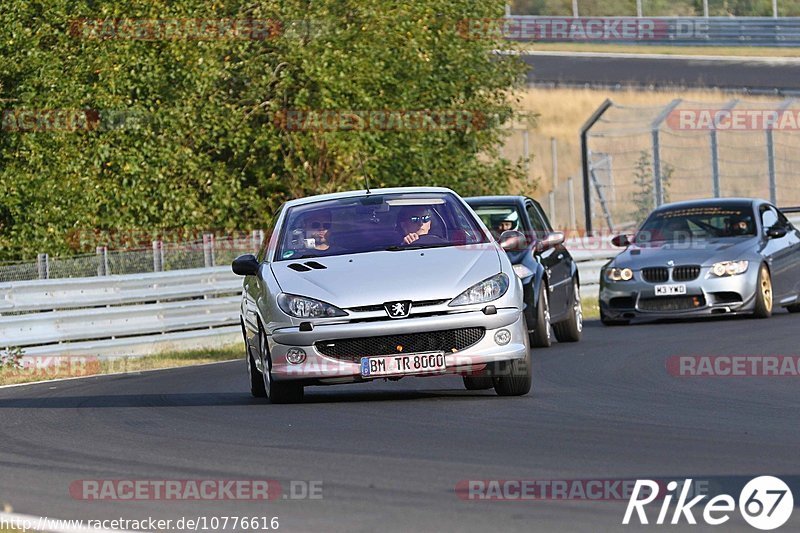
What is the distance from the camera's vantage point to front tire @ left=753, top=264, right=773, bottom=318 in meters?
19.7

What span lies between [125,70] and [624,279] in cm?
984

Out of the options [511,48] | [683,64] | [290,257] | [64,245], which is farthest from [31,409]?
[683,64]

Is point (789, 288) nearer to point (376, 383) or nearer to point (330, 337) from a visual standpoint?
point (376, 383)

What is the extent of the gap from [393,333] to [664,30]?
45.8 meters

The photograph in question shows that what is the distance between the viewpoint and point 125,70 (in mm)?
26234

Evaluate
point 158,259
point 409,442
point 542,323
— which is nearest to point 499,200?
point 542,323

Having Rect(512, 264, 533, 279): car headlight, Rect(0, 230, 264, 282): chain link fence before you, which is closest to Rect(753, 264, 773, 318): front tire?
Rect(512, 264, 533, 279): car headlight

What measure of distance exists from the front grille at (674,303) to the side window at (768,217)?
1.71 meters

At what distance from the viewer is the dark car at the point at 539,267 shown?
16.5m

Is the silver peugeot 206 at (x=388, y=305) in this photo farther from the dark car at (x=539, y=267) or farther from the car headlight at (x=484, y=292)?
the dark car at (x=539, y=267)

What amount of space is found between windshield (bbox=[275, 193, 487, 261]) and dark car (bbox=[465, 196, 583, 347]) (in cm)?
406

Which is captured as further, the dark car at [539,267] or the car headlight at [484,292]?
the dark car at [539,267]

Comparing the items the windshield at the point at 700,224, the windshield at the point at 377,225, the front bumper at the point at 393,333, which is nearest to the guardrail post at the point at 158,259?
the windshield at the point at 700,224

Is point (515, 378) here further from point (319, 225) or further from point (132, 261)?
point (132, 261)
